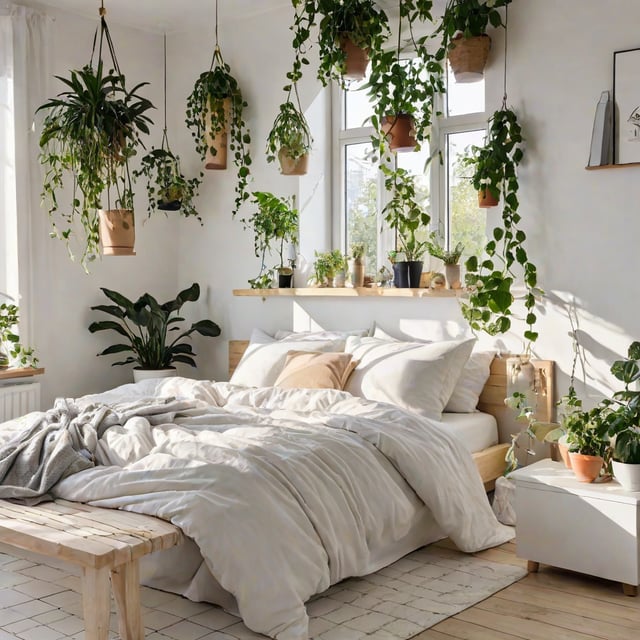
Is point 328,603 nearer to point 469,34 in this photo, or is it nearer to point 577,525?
point 577,525

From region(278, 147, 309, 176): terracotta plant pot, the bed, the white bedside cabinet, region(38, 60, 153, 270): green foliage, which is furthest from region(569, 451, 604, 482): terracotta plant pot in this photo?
region(38, 60, 153, 270): green foliage

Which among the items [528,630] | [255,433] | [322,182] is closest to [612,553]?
[528,630]

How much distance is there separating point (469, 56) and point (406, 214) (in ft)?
3.19

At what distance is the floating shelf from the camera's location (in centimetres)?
470

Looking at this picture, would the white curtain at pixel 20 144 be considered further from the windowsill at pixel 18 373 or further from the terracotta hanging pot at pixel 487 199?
the terracotta hanging pot at pixel 487 199

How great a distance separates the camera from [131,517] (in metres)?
2.97

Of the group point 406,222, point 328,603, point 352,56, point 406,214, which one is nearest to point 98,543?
point 328,603

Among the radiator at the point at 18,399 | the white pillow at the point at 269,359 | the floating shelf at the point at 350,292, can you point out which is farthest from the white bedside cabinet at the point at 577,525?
the radiator at the point at 18,399

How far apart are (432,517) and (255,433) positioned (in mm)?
949

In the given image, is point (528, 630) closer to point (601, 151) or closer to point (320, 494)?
point (320, 494)

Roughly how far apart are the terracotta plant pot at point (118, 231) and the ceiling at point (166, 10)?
1.49 m

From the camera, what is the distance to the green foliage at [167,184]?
573cm

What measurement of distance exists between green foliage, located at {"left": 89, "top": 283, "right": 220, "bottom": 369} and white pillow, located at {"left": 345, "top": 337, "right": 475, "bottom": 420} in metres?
1.64

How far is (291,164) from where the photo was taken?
5164 mm
